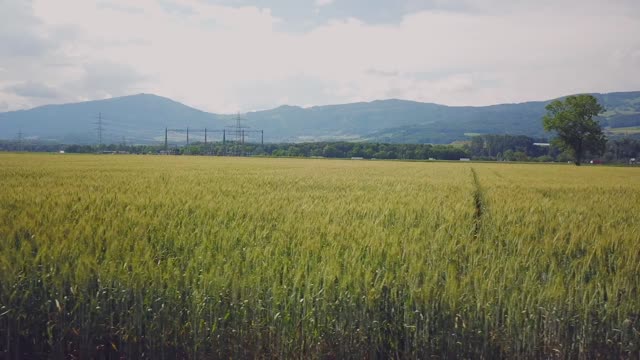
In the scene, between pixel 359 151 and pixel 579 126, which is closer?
pixel 579 126

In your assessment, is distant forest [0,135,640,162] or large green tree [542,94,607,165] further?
distant forest [0,135,640,162]

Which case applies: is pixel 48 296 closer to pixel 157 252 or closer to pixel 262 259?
pixel 157 252

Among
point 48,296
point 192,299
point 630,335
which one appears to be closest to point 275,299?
point 192,299

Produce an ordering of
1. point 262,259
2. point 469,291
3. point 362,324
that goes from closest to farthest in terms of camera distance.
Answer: point 362,324 < point 469,291 < point 262,259

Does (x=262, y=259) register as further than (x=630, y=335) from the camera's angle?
Yes

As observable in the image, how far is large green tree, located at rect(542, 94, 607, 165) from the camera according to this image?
6338cm

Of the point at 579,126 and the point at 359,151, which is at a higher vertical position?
the point at 579,126

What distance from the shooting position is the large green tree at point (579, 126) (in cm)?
6338

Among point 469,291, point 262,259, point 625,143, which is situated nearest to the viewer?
point 469,291

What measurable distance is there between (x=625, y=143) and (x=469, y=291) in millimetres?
156922

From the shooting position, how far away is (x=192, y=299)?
135 inches

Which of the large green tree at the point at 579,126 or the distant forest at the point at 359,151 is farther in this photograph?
the distant forest at the point at 359,151

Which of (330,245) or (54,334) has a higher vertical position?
(330,245)

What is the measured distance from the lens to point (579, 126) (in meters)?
63.9
